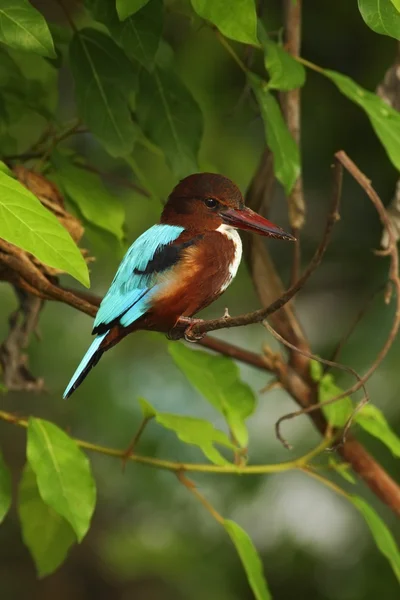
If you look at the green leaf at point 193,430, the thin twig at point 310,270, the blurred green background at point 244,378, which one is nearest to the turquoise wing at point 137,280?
the thin twig at point 310,270

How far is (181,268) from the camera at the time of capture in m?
0.89

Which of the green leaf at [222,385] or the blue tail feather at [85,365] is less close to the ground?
the blue tail feather at [85,365]

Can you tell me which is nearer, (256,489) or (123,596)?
(256,489)

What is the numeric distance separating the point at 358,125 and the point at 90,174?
1.00m

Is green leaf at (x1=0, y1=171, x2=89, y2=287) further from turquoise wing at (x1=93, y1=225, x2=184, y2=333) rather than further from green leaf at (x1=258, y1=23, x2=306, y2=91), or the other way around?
green leaf at (x1=258, y1=23, x2=306, y2=91)

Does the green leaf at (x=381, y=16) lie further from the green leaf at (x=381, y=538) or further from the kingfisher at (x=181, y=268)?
the green leaf at (x=381, y=538)

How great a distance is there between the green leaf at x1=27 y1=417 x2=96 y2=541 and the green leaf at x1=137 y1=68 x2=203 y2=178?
1.10 feet

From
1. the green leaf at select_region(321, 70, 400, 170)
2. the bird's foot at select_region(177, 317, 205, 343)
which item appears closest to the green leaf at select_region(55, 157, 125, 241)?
the green leaf at select_region(321, 70, 400, 170)

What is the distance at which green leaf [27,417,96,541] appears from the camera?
116 centimetres

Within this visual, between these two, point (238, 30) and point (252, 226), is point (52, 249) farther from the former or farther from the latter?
point (238, 30)

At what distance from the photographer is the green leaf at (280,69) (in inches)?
45.9

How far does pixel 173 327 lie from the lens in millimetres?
897

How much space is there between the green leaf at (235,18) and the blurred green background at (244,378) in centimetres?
108

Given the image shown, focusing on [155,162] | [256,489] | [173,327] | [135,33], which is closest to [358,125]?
[155,162]
